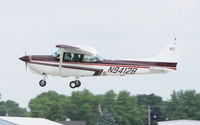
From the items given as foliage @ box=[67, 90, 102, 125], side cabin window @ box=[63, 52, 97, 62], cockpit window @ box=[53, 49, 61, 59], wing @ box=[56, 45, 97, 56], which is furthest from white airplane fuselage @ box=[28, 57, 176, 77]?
foliage @ box=[67, 90, 102, 125]

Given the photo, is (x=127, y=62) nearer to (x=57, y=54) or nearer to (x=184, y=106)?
(x=57, y=54)

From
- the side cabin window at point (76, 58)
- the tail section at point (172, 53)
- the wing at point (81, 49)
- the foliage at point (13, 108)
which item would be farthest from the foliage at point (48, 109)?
the wing at point (81, 49)

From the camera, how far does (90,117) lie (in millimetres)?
88938

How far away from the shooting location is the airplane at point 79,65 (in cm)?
3012

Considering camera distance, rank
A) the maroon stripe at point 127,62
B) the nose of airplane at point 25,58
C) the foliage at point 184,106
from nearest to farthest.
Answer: the maroon stripe at point 127,62, the nose of airplane at point 25,58, the foliage at point 184,106

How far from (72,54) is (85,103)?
213ft

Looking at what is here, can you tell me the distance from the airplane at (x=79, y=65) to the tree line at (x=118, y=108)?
55.0 metres

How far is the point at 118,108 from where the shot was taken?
92312 millimetres

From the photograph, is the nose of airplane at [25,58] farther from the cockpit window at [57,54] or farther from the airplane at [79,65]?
the cockpit window at [57,54]

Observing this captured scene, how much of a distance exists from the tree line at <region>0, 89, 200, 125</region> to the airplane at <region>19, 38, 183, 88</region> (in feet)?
180

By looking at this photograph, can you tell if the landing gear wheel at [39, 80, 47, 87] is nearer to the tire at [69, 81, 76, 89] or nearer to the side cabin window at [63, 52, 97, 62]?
the tire at [69, 81, 76, 89]

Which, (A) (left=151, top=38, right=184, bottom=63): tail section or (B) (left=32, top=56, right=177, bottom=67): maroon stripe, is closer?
(B) (left=32, top=56, right=177, bottom=67): maroon stripe

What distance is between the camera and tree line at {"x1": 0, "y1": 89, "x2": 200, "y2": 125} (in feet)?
294

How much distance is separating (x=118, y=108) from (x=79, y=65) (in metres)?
62.7
